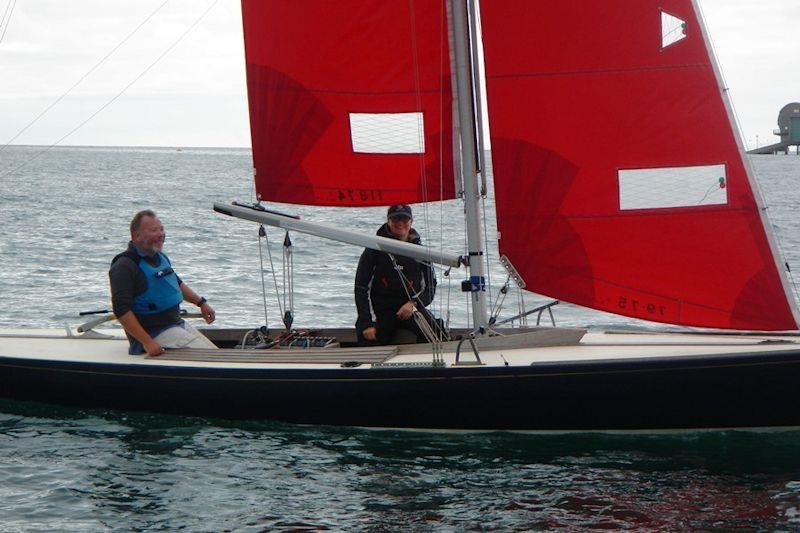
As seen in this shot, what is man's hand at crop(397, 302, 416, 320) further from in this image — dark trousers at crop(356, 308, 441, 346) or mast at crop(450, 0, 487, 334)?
mast at crop(450, 0, 487, 334)

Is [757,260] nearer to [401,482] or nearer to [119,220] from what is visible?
[401,482]

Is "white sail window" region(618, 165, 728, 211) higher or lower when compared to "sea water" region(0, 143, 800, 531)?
higher

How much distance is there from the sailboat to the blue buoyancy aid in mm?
424

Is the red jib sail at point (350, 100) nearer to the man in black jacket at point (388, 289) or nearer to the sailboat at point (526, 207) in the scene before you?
the sailboat at point (526, 207)

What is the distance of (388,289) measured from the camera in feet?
31.6

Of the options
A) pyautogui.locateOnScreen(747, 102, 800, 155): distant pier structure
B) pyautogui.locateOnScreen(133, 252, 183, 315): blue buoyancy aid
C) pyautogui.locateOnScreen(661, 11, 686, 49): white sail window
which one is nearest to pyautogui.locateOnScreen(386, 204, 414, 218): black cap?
pyautogui.locateOnScreen(133, 252, 183, 315): blue buoyancy aid

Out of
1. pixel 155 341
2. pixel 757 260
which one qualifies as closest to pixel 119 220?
pixel 155 341

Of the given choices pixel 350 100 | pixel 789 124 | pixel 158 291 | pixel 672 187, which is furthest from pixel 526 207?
pixel 789 124

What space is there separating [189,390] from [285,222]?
5.08 ft

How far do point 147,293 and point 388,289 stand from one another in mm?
1941

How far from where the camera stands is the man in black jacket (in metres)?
9.56

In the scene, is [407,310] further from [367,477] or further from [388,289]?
[367,477]

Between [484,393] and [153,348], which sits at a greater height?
[153,348]

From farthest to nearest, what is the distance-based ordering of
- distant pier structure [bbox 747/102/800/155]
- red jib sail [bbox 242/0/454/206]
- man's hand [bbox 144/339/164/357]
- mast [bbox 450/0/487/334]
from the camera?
distant pier structure [bbox 747/102/800/155] < man's hand [bbox 144/339/164/357] < red jib sail [bbox 242/0/454/206] < mast [bbox 450/0/487/334]
